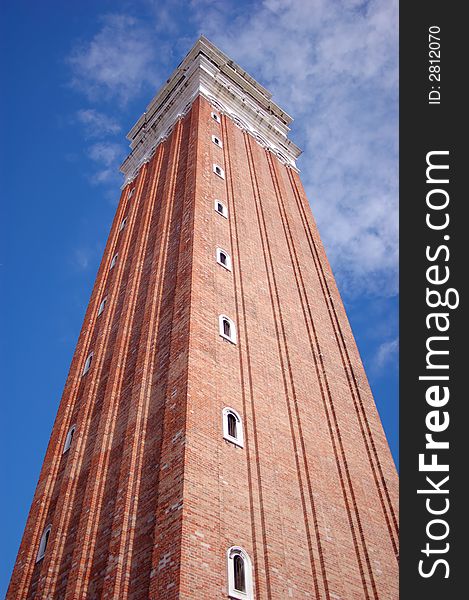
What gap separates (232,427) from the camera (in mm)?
13648

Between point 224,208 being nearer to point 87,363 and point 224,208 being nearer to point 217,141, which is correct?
point 217,141

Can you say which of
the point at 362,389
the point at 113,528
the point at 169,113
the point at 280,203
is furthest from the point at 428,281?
the point at 169,113

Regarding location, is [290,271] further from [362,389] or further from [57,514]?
[57,514]

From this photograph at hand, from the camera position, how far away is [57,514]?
15.1 meters

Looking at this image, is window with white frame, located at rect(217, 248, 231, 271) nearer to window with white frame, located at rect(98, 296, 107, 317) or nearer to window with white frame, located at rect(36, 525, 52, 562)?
window with white frame, located at rect(98, 296, 107, 317)

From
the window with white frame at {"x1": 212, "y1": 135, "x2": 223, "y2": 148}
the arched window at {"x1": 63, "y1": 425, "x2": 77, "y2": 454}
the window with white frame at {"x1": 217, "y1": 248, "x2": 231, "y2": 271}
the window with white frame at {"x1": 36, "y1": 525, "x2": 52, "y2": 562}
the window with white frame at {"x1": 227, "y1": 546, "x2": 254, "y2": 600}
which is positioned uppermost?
the window with white frame at {"x1": 212, "y1": 135, "x2": 223, "y2": 148}

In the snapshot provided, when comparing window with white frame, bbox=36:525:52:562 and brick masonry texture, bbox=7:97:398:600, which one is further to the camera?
window with white frame, bbox=36:525:52:562

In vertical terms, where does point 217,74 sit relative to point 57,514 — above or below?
above

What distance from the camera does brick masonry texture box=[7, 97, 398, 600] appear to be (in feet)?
37.8

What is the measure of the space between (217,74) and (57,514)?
2278 centimetres

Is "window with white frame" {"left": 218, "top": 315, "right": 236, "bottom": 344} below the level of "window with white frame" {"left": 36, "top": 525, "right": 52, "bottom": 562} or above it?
above

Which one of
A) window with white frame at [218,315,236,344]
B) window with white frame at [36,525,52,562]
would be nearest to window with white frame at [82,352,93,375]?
window with white frame at [36,525,52,562]

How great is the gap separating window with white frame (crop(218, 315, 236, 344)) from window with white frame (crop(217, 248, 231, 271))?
2527mm

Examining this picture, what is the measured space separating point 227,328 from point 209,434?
13.6 feet
